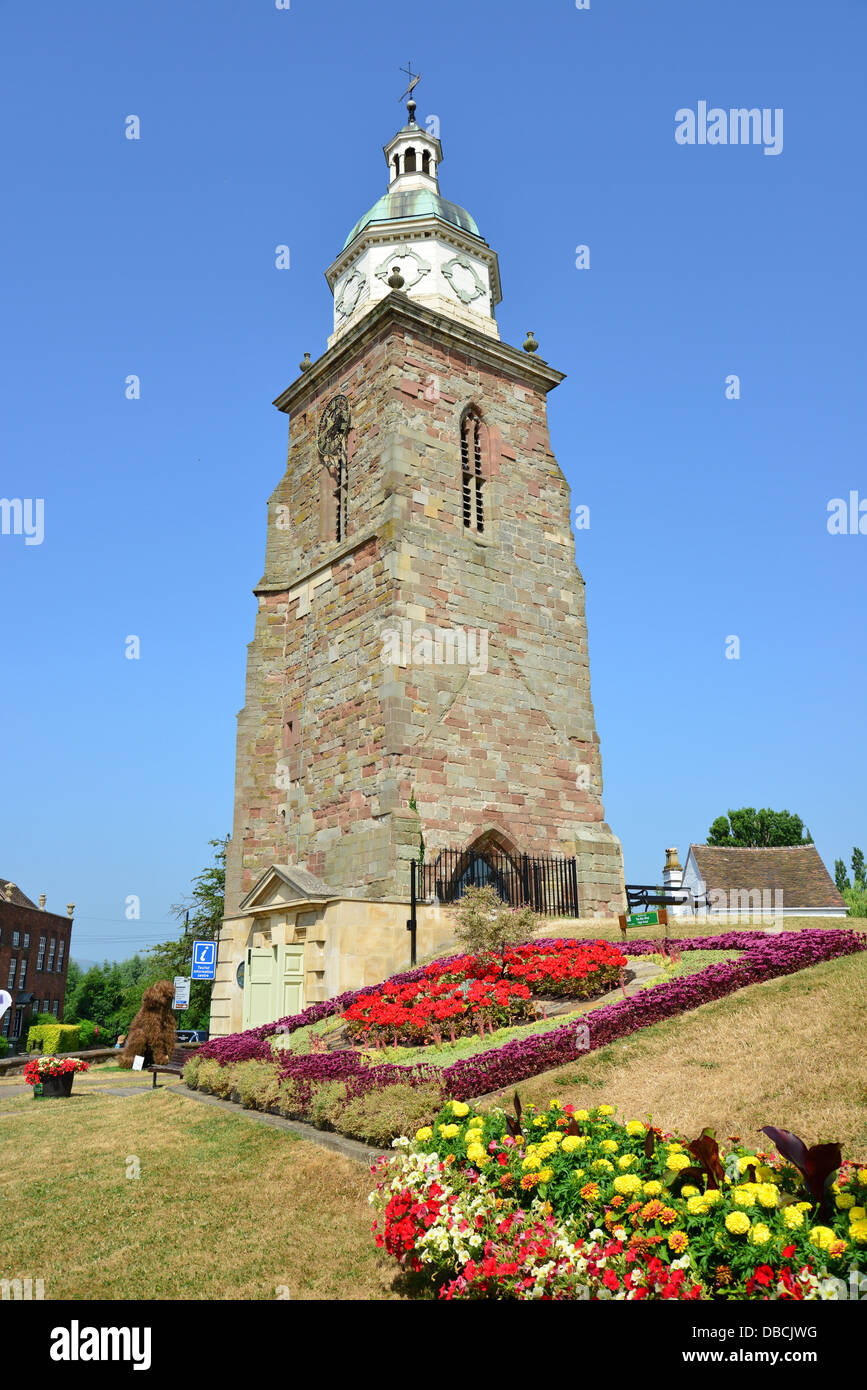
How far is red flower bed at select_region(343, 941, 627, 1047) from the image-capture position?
12.0 meters

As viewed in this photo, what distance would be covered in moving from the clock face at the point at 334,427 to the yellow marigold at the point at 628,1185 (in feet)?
72.1

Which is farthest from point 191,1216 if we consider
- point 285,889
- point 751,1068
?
point 285,889

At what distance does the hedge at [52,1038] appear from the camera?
118 ft

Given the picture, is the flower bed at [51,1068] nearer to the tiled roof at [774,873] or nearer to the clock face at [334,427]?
the clock face at [334,427]

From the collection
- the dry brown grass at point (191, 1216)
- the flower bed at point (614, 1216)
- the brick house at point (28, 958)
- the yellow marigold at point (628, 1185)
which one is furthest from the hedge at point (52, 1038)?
the yellow marigold at point (628, 1185)

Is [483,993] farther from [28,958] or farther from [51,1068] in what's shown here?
[28,958]

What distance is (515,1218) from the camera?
5125mm

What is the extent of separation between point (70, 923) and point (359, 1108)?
2484 inches

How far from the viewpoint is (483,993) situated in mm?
12375

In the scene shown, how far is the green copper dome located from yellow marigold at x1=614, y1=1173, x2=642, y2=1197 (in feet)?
87.0

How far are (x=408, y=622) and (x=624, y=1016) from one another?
468 inches

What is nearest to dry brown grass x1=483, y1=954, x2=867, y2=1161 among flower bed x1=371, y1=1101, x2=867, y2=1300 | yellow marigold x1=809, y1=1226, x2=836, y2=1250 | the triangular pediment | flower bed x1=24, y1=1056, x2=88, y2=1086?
flower bed x1=371, y1=1101, x2=867, y2=1300
